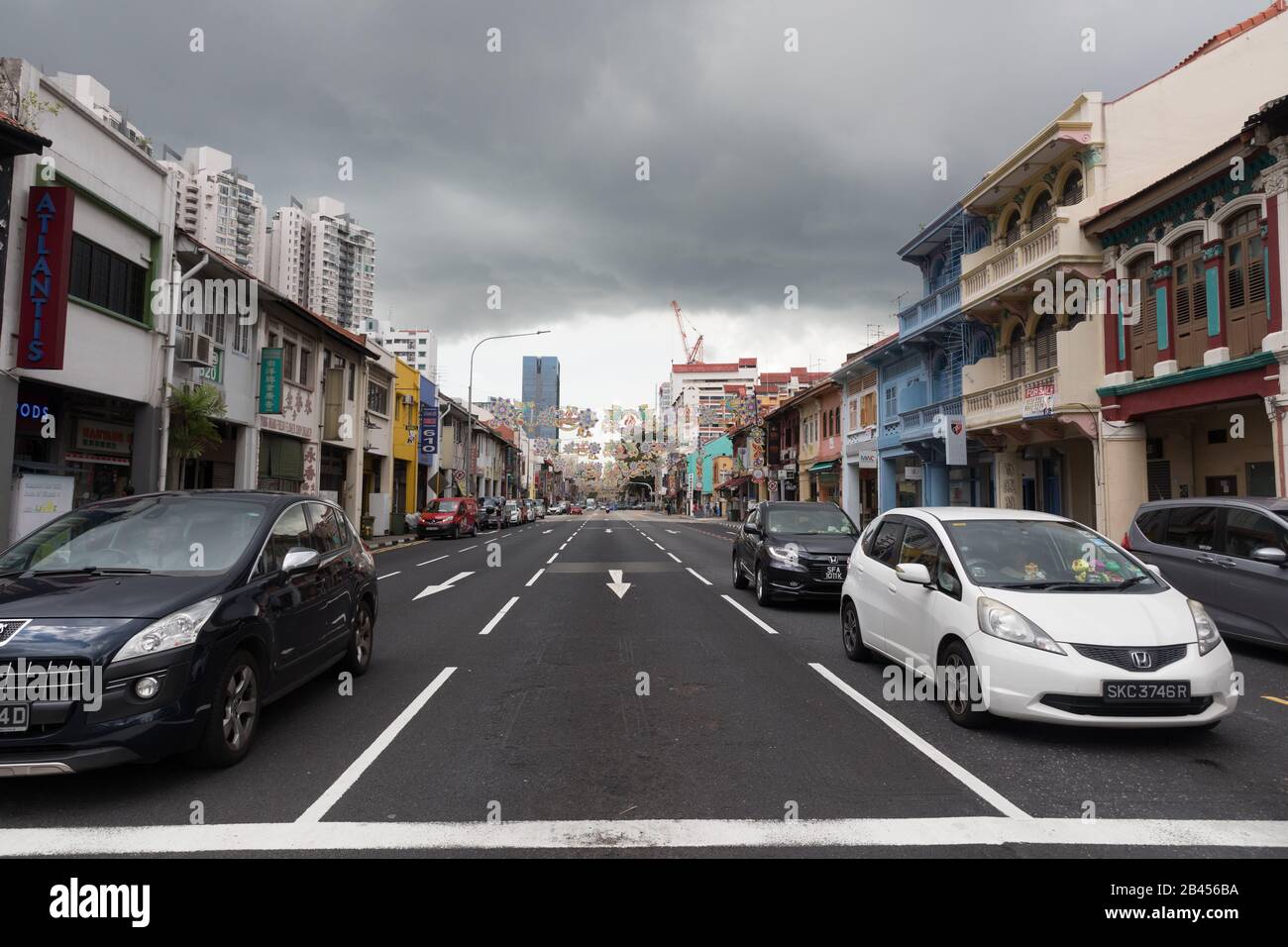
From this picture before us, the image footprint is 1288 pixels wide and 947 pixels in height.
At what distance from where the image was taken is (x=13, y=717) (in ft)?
12.6

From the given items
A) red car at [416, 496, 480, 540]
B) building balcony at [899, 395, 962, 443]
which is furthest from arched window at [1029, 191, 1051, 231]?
red car at [416, 496, 480, 540]

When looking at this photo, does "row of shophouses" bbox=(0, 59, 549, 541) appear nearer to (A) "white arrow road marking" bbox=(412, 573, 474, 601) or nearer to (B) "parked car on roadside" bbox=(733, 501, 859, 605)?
(A) "white arrow road marking" bbox=(412, 573, 474, 601)

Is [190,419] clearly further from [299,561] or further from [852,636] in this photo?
[852,636]

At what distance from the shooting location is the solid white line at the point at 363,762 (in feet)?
13.2

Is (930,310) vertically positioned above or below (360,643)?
above

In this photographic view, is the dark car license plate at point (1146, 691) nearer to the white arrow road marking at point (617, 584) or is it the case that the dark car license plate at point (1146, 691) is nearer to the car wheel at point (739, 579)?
the white arrow road marking at point (617, 584)

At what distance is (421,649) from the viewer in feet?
28.2

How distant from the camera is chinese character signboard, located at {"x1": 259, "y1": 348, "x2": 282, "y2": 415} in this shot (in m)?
22.4

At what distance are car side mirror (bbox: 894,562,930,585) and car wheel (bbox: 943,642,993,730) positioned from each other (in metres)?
0.60

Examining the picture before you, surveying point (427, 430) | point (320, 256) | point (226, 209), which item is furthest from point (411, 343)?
point (427, 430)

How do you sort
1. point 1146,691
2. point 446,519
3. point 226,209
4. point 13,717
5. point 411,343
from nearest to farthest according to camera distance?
point 13,717, point 1146,691, point 446,519, point 226,209, point 411,343

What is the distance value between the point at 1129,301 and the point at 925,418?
8868 millimetres

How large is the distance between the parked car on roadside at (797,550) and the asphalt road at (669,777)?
11.6ft
